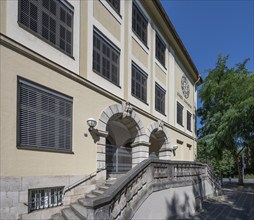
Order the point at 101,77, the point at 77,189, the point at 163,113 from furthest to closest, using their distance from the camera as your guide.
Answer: the point at 163,113 < the point at 101,77 < the point at 77,189

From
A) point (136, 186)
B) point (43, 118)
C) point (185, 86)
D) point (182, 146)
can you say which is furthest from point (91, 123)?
point (185, 86)

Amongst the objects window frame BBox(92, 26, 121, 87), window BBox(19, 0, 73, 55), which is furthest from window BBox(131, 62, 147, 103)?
window BBox(19, 0, 73, 55)

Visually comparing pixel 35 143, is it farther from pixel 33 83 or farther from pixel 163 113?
pixel 163 113

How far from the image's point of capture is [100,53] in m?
9.98

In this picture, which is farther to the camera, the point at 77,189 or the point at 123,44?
the point at 123,44

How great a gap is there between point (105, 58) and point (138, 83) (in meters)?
3.22

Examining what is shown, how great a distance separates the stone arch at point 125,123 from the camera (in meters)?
9.34

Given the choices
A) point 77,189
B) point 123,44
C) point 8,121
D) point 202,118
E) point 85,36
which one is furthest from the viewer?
point 202,118

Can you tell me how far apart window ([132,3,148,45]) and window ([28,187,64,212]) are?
8842 millimetres

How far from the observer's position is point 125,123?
12.4 m

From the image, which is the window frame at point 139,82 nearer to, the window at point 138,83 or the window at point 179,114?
the window at point 138,83

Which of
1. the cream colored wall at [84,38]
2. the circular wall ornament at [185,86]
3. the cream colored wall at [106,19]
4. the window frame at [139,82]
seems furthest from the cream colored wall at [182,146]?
the cream colored wall at [84,38]

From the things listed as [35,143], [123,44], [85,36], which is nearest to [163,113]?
[123,44]

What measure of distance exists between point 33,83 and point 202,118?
792 inches
